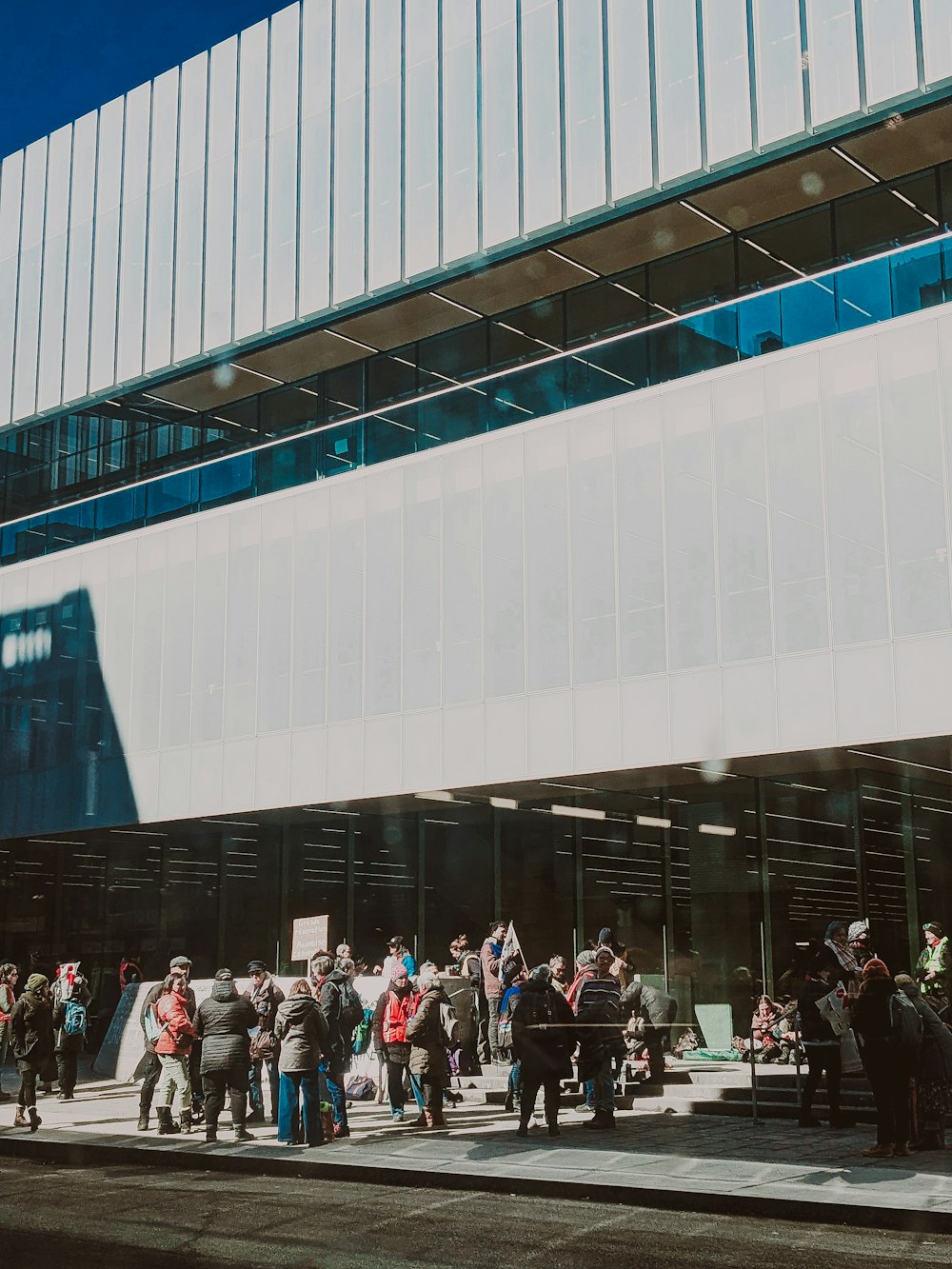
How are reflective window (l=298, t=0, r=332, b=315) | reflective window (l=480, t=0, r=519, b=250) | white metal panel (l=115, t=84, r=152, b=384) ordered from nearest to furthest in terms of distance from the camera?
reflective window (l=480, t=0, r=519, b=250)
reflective window (l=298, t=0, r=332, b=315)
white metal panel (l=115, t=84, r=152, b=384)

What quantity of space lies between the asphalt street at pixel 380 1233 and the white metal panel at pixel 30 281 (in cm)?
2238

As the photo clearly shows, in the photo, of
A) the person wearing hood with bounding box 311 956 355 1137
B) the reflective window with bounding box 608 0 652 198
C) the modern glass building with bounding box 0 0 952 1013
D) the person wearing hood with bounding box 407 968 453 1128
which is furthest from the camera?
the reflective window with bounding box 608 0 652 198

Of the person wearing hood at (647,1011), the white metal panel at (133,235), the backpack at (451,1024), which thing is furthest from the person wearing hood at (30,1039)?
the white metal panel at (133,235)

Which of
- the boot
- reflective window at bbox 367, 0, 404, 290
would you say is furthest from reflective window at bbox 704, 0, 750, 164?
the boot

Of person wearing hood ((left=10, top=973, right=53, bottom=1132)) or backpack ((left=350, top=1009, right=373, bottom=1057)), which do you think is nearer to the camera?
person wearing hood ((left=10, top=973, right=53, bottom=1132))

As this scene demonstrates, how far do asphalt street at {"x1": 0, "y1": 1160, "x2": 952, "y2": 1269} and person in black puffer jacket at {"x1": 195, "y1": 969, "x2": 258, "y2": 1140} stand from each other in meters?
2.52

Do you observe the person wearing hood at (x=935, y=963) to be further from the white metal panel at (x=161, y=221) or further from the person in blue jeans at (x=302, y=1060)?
the white metal panel at (x=161, y=221)

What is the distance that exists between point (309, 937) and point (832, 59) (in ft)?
49.6

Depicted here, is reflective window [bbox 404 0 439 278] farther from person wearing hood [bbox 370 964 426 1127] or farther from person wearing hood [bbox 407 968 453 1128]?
person wearing hood [bbox 407 968 453 1128]

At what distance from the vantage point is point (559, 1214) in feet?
34.5

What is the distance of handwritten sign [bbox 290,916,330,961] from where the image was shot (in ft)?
62.0

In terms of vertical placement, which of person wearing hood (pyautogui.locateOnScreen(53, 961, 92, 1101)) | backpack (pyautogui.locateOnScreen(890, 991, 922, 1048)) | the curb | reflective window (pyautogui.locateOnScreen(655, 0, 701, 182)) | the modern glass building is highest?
reflective window (pyautogui.locateOnScreen(655, 0, 701, 182))

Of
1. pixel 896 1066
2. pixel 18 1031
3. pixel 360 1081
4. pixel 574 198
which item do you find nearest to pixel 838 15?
pixel 574 198

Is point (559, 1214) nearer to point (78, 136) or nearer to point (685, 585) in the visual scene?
point (685, 585)
